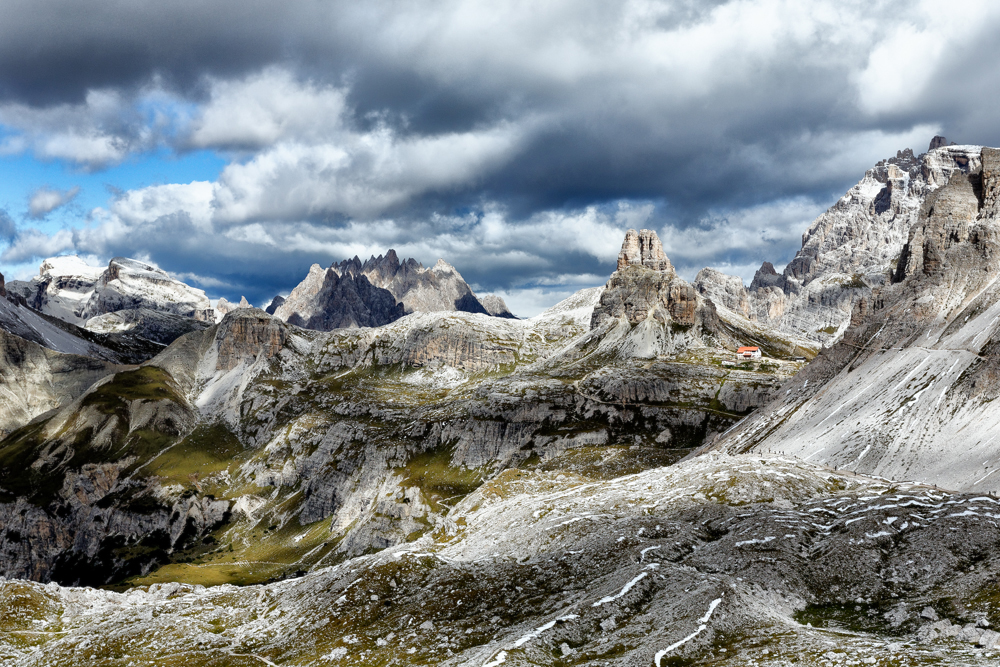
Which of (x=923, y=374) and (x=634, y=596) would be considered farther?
(x=923, y=374)

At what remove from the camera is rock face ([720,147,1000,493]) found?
10756 centimetres

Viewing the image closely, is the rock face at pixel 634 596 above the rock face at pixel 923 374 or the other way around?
the other way around

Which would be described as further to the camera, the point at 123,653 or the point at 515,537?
the point at 515,537

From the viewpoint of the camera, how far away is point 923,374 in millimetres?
128875

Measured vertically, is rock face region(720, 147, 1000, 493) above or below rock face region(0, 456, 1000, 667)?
above

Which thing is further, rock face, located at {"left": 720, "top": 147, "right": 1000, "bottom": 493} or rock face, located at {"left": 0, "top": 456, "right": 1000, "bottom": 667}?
rock face, located at {"left": 720, "top": 147, "right": 1000, "bottom": 493}

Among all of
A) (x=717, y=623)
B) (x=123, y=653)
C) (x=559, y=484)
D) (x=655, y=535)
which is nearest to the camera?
(x=717, y=623)

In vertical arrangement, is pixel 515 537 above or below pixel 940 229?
below

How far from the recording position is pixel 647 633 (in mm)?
60562

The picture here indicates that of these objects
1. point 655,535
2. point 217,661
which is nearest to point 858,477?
point 655,535

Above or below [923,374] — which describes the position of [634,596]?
below

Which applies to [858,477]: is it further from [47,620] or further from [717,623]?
[47,620]

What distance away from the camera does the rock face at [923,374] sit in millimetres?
107562

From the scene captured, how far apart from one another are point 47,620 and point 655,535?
79786 millimetres
